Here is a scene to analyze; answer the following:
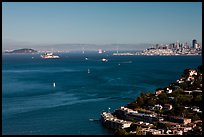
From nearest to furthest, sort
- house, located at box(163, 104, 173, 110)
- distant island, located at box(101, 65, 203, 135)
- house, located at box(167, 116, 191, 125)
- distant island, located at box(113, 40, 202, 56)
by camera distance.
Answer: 1. distant island, located at box(101, 65, 203, 135)
2. house, located at box(167, 116, 191, 125)
3. house, located at box(163, 104, 173, 110)
4. distant island, located at box(113, 40, 202, 56)

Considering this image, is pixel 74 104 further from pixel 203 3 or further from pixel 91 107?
pixel 203 3

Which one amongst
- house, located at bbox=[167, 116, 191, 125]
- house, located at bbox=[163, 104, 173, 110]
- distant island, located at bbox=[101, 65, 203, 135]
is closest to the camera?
distant island, located at bbox=[101, 65, 203, 135]

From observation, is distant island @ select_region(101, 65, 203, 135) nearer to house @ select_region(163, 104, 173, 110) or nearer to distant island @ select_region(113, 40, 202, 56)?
house @ select_region(163, 104, 173, 110)

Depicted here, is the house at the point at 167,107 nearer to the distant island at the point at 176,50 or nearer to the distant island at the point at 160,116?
the distant island at the point at 160,116

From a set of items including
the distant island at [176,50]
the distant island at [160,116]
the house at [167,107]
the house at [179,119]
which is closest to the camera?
the distant island at [160,116]

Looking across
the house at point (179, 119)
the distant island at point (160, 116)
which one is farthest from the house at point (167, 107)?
the house at point (179, 119)

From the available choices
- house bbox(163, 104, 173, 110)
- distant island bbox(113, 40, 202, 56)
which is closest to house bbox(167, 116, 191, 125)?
house bbox(163, 104, 173, 110)

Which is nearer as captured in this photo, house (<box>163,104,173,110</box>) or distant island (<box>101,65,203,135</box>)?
distant island (<box>101,65,203,135</box>)

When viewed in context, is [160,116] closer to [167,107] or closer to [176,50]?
[167,107]
